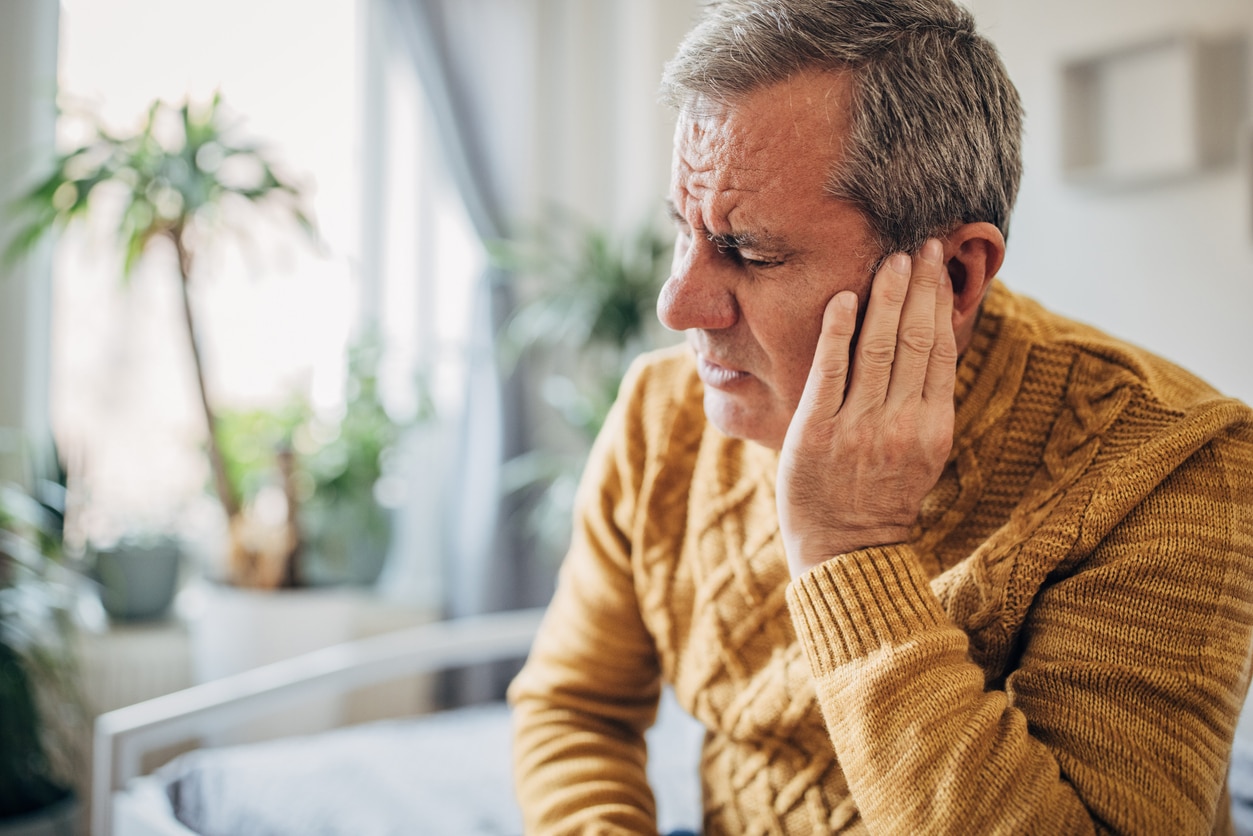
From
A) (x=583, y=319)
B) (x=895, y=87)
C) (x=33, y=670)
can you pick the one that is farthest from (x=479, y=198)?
(x=895, y=87)

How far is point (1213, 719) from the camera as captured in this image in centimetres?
80

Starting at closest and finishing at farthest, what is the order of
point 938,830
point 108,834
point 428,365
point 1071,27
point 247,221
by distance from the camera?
1. point 938,830
2. point 108,834
3. point 1071,27
4. point 247,221
5. point 428,365

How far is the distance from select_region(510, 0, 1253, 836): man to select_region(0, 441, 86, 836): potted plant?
1.52 meters

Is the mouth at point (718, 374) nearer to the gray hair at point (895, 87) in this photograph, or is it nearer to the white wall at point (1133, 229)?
the gray hair at point (895, 87)

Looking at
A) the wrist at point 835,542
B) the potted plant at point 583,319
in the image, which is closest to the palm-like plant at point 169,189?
the potted plant at point 583,319

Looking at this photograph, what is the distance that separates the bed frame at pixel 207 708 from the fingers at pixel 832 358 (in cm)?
101

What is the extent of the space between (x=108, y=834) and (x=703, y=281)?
121cm

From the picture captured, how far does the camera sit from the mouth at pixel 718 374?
98 cm

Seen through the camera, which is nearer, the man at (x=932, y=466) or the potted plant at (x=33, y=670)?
the man at (x=932, y=466)

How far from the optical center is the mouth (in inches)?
38.5

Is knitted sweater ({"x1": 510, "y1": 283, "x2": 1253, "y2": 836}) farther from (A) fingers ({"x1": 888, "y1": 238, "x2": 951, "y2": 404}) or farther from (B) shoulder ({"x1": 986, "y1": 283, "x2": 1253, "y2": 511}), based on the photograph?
(A) fingers ({"x1": 888, "y1": 238, "x2": 951, "y2": 404})

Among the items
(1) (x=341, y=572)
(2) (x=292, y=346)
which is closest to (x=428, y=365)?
(2) (x=292, y=346)

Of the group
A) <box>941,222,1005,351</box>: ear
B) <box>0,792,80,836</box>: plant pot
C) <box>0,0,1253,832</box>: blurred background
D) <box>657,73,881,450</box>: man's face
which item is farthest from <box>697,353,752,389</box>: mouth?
<box>0,792,80,836</box>: plant pot

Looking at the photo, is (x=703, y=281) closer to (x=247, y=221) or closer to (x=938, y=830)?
(x=938, y=830)
